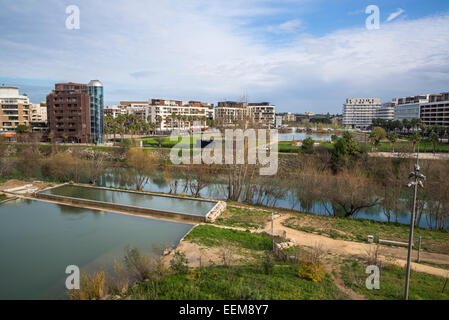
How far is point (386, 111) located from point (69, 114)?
104 metres

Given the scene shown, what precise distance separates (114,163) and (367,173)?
94.9ft

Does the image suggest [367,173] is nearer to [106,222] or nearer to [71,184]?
[106,222]

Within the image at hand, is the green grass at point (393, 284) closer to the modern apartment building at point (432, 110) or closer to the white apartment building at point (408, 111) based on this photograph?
the modern apartment building at point (432, 110)

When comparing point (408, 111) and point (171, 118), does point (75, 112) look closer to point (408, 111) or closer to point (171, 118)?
point (171, 118)

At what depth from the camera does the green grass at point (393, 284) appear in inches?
299

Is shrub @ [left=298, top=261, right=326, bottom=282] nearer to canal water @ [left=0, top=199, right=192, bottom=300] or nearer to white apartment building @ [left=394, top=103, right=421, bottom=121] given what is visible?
canal water @ [left=0, top=199, right=192, bottom=300]

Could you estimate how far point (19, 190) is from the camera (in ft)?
69.4

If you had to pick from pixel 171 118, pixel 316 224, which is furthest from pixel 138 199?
pixel 171 118

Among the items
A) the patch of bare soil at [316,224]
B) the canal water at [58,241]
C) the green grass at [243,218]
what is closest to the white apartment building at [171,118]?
the canal water at [58,241]

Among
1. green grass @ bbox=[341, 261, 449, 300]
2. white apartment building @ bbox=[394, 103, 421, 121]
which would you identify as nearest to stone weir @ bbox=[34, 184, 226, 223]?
green grass @ bbox=[341, 261, 449, 300]

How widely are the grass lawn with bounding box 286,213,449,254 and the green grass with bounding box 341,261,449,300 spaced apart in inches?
149

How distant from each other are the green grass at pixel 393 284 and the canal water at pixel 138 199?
8538 mm

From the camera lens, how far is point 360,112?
116375 mm
